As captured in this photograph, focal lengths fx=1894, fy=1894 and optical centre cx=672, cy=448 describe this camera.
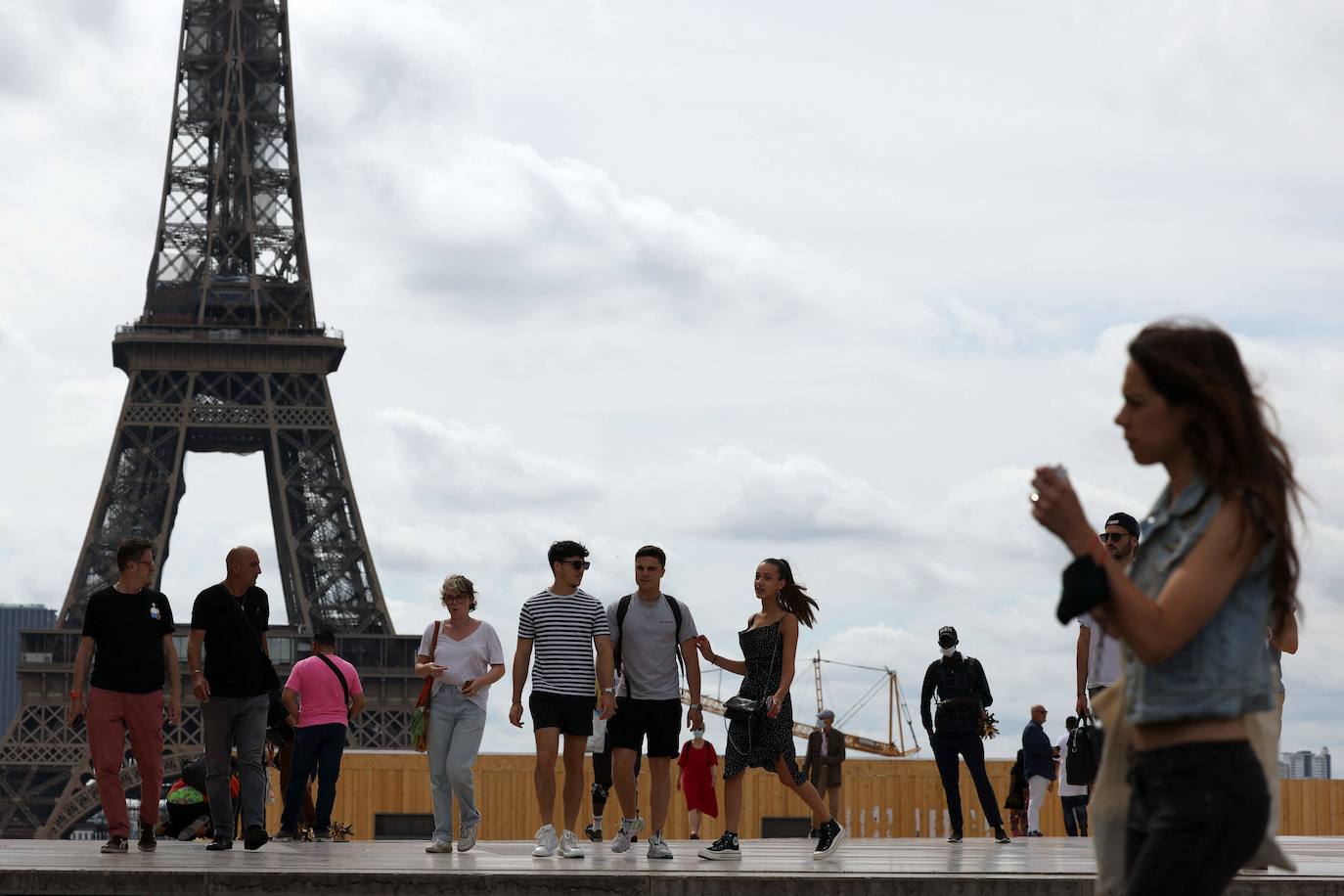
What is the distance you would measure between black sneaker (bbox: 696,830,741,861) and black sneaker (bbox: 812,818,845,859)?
1.64ft

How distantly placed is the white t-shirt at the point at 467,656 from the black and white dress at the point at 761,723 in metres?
1.71

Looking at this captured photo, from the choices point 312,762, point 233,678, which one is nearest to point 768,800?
point 312,762

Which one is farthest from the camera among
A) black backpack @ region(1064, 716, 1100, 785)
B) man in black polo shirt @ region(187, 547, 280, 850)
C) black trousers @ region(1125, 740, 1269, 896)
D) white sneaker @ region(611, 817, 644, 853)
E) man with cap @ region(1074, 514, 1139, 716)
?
white sneaker @ region(611, 817, 644, 853)

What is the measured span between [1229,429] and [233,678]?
931cm

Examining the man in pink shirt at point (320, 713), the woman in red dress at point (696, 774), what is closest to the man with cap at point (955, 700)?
the man in pink shirt at point (320, 713)

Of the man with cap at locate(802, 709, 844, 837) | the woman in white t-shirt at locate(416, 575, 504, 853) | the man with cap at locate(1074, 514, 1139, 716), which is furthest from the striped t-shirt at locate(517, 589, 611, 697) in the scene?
the man with cap at locate(802, 709, 844, 837)

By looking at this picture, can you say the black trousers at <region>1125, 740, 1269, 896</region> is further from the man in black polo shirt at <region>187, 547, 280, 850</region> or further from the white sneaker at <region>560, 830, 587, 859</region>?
the man in black polo shirt at <region>187, 547, 280, 850</region>

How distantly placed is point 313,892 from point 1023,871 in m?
3.41

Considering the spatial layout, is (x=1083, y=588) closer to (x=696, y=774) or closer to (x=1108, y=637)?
(x=1108, y=637)

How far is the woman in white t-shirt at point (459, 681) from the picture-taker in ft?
40.0

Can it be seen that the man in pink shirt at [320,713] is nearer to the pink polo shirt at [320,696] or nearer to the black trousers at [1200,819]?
the pink polo shirt at [320,696]

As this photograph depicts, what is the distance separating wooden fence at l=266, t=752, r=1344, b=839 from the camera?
23406mm

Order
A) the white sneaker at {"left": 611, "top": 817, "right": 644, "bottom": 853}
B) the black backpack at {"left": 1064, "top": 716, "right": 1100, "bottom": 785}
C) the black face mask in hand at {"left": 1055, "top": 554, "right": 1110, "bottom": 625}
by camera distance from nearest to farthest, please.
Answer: the black face mask in hand at {"left": 1055, "top": 554, "right": 1110, "bottom": 625} → the black backpack at {"left": 1064, "top": 716, "right": 1100, "bottom": 785} → the white sneaker at {"left": 611, "top": 817, "right": 644, "bottom": 853}

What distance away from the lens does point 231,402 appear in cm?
6172
